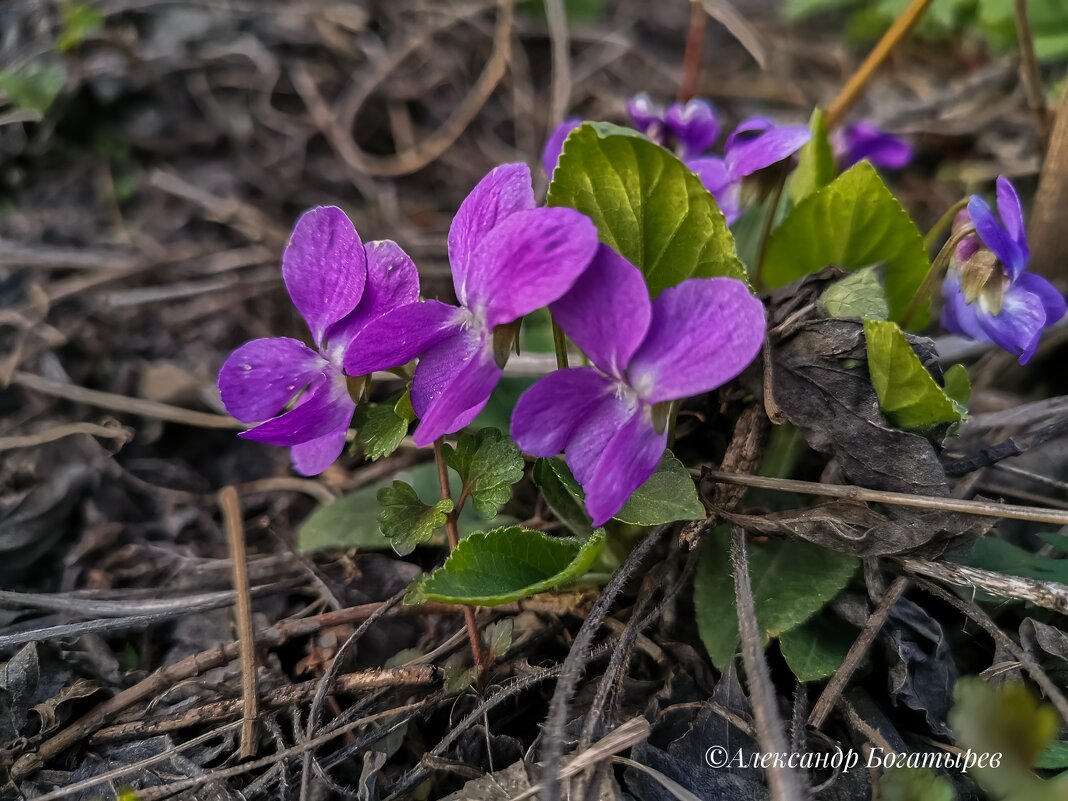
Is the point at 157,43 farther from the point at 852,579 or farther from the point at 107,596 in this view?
the point at 852,579

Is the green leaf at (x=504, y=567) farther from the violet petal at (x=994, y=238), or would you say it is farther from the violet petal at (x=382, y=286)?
the violet petal at (x=994, y=238)

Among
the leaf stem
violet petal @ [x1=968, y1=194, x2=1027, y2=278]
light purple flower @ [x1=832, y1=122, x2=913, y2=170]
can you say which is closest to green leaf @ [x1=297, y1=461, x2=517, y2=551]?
the leaf stem

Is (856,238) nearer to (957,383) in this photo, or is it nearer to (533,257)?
(957,383)

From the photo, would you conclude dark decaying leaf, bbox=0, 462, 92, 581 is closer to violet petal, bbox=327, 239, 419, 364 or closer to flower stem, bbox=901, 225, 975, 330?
violet petal, bbox=327, 239, 419, 364

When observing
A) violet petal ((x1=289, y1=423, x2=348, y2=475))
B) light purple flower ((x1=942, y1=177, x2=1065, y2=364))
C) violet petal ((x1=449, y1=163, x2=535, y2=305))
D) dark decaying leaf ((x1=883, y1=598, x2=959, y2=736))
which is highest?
violet petal ((x1=449, y1=163, x2=535, y2=305))

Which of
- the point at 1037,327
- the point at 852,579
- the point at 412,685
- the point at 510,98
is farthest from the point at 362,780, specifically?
the point at 510,98

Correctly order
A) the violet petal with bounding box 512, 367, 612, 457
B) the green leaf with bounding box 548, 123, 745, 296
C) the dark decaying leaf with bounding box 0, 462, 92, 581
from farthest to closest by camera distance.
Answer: the dark decaying leaf with bounding box 0, 462, 92, 581 → the green leaf with bounding box 548, 123, 745, 296 → the violet petal with bounding box 512, 367, 612, 457

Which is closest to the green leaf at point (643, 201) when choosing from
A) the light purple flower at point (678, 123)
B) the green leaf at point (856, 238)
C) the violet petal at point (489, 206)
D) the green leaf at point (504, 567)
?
the violet petal at point (489, 206)
